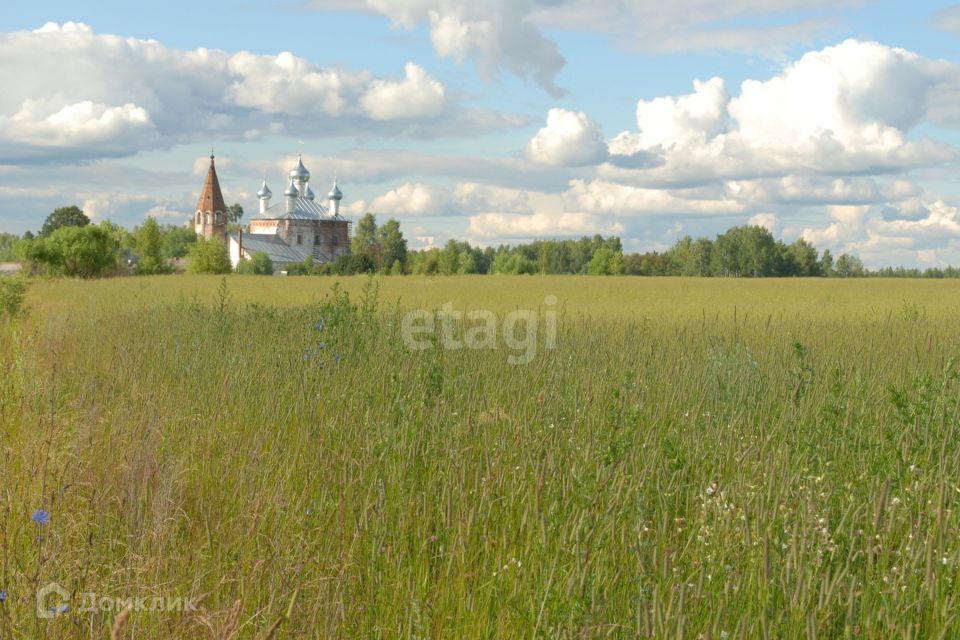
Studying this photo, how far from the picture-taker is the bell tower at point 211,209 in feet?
446

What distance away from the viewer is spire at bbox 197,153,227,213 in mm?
136375

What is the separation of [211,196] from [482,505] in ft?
467

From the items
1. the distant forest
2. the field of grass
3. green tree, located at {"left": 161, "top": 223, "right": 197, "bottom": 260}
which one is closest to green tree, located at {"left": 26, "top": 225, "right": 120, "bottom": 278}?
the distant forest

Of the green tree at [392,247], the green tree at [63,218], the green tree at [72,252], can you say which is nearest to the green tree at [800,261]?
the green tree at [392,247]

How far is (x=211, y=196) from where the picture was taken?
136500 mm

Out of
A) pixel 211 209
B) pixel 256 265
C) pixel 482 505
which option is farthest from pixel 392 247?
pixel 482 505

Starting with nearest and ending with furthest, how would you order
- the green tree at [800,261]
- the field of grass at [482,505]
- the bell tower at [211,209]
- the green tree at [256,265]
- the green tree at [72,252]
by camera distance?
the field of grass at [482,505] < the green tree at [72,252] < the green tree at [256,265] < the green tree at [800,261] < the bell tower at [211,209]

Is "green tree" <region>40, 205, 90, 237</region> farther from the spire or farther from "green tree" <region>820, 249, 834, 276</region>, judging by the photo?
"green tree" <region>820, 249, 834, 276</region>

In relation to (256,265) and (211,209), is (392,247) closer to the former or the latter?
(256,265)

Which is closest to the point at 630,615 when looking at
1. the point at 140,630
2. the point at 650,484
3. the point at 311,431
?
the point at 650,484

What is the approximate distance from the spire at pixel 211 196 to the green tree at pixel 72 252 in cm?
7371

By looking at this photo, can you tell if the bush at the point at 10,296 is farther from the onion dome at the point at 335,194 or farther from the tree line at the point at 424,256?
the onion dome at the point at 335,194

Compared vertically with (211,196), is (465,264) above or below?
below

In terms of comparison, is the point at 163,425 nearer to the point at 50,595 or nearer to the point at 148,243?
the point at 50,595
